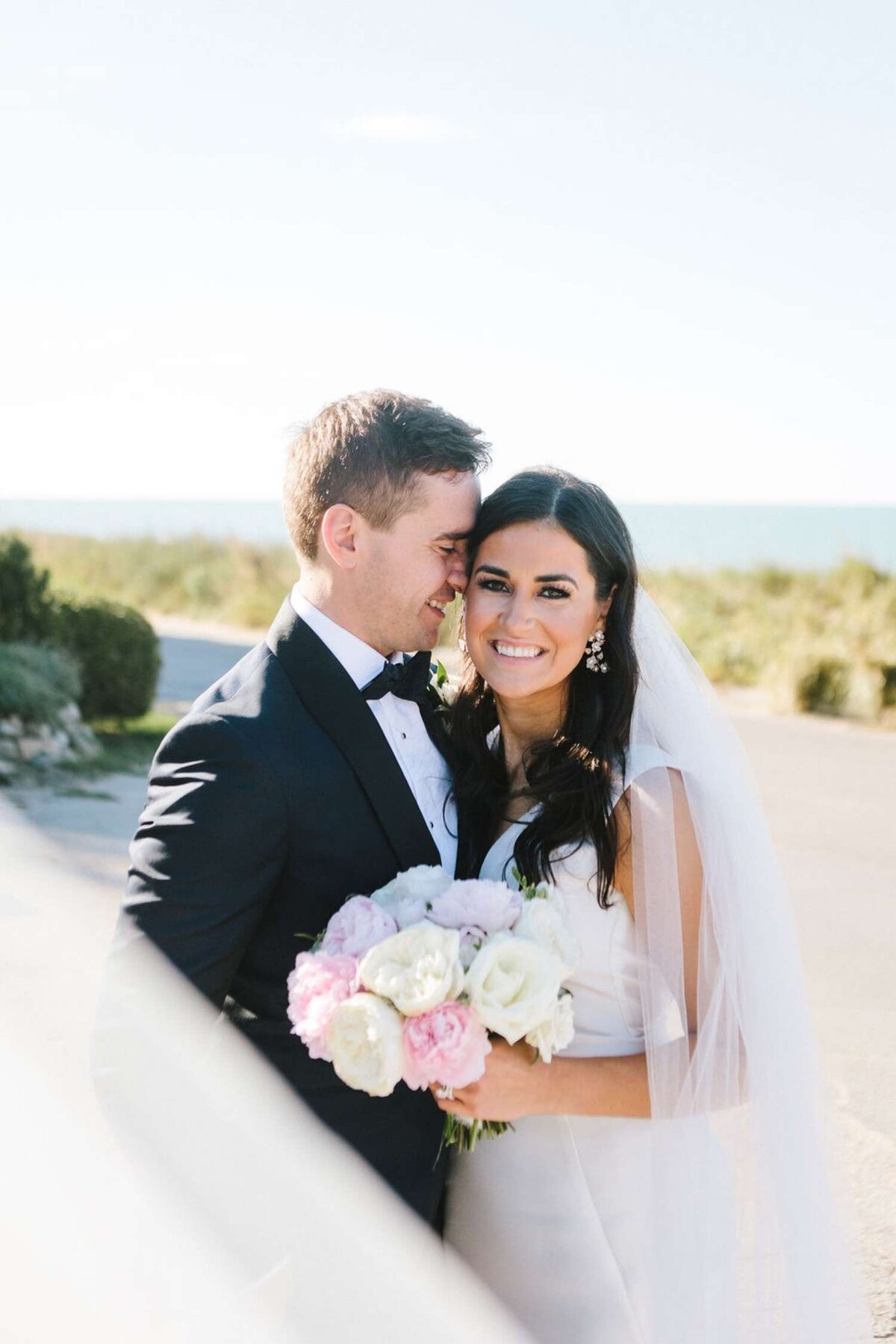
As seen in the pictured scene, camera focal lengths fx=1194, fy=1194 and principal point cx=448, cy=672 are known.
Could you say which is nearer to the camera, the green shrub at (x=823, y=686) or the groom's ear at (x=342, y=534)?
the groom's ear at (x=342, y=534)

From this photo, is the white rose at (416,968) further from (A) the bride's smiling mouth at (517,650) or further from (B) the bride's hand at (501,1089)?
(A) the bride's smiling mouth at (517,650)

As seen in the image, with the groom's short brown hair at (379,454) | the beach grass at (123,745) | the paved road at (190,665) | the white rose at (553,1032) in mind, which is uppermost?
the groom's short brown hair at (379,454)

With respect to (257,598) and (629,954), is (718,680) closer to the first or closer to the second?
(257,598)

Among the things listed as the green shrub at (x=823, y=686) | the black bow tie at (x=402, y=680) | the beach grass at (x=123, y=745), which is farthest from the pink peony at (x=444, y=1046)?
the green shrub at (x=823, y=686)

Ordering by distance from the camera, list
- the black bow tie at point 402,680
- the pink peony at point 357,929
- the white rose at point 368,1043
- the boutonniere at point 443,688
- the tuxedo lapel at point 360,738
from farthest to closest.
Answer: the boutonniere at point 443,688 → the black bow tie at point 402,680 → the tuxedo lapel at point 360,738 → the pink peony at point 357,929 → the white rose at point 368,1043

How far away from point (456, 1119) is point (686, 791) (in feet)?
2.89

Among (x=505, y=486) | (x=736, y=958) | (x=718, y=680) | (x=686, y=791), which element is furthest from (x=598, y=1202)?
(x=718, y=680)

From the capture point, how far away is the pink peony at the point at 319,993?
2.06 metres

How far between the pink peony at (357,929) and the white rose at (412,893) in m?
0.02

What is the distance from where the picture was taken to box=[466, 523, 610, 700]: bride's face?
112 inches

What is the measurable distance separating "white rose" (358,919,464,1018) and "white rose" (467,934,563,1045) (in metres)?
0.04

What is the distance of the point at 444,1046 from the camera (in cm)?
202

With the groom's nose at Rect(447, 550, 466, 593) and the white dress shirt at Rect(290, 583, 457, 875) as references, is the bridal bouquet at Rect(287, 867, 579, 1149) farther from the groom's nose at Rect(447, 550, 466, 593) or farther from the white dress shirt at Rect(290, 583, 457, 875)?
the groom's nose at Rect(447, 550, 466, 593)

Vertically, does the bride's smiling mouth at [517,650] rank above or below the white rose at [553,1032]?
above
